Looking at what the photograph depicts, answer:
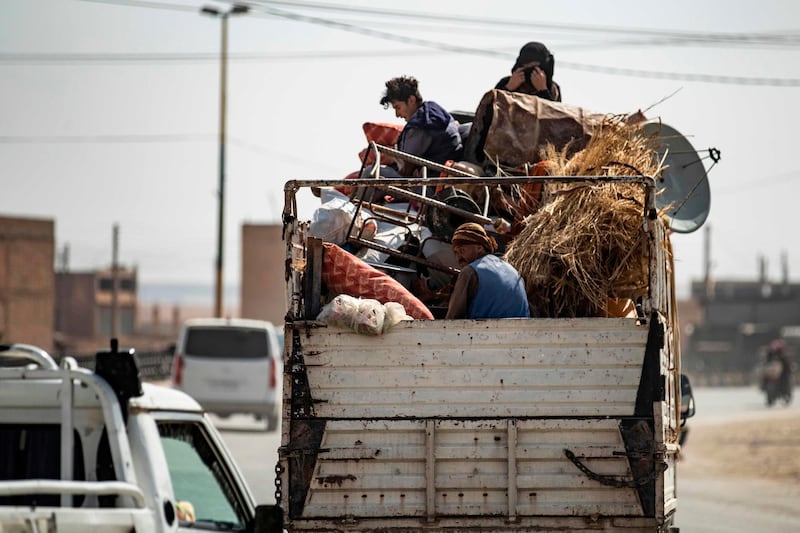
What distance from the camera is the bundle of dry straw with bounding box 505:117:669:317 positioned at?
24.5 ft

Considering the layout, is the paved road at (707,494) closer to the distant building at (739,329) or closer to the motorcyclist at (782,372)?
the motorcyclist at (782,372)

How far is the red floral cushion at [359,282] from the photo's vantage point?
7395 millimetres

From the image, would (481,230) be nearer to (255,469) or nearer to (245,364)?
(255,469)

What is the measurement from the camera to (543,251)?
7.60m

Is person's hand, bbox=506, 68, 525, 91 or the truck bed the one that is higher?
person's hand, bbox=506, 68, 525, 91

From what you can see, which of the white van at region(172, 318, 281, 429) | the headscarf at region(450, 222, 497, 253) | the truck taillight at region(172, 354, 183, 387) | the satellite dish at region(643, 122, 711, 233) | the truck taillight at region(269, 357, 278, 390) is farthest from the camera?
the truck taillight at region(269, 357, 278, 390)

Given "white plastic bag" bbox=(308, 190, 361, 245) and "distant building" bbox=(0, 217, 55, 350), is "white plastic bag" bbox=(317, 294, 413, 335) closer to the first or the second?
"white plastic bag" bbox=(308, 190, 361, 245)

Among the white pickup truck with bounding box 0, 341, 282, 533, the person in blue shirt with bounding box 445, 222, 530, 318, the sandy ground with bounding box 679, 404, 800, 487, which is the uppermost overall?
the person in blue shirt with bounding box 445, 222, 530, 318

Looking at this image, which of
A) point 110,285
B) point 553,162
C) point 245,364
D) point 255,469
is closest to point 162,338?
point 110,285

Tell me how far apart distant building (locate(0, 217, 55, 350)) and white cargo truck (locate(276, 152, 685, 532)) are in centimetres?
4178

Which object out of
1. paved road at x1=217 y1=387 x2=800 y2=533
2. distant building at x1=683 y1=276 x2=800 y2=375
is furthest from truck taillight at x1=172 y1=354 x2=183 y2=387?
distant building at x1=683 y1=276 x2=800 y2=375

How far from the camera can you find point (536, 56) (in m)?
10.4

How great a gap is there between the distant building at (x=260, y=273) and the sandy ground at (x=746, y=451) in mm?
29672

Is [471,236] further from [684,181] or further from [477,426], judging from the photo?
[684,181]
